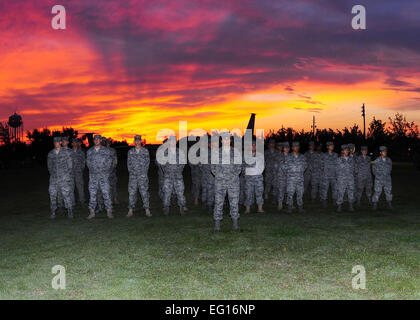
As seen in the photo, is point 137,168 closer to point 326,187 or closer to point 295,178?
point 295,178

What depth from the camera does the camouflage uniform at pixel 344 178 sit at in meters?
12.4

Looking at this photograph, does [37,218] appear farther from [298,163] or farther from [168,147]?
[298,163]

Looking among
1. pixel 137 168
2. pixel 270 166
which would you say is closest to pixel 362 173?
pixel 270 166

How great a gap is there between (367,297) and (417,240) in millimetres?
3840

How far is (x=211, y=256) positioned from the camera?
22.9 ft

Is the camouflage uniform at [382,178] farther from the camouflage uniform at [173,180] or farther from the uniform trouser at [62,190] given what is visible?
the uniform trouser at [62,190]

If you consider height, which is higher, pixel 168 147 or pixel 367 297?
pixel 168 147

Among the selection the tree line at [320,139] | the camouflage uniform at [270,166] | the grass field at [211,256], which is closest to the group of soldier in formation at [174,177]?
the grass field at [211,256]

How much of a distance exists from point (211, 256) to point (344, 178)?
695 cm

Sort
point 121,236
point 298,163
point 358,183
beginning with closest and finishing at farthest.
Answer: point 121,236
point 298,163
point 358,183

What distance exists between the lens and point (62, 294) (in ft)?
16.9

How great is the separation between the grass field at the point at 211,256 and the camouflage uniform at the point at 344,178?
3.77 feet

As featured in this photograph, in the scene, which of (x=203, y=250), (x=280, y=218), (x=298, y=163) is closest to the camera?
(x=203, y=250)
